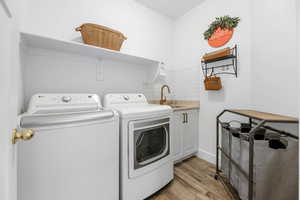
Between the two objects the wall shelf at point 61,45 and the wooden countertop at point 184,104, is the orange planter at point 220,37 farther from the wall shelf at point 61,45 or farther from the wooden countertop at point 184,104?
the wall shelf at point 61,45

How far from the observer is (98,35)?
1455 mm

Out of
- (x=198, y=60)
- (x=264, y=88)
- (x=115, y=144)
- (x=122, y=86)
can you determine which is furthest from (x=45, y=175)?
(x=198, y=60)

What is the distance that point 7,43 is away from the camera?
44cm

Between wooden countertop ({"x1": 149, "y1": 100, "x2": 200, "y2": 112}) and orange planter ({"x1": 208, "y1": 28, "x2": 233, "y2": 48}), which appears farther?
wooden countertop ({"x1": 149, "y1": 100, "x2": 200, "y2": 112})

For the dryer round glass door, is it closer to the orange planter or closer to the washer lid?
the washer lid

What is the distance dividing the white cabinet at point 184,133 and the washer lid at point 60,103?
1.14 meters

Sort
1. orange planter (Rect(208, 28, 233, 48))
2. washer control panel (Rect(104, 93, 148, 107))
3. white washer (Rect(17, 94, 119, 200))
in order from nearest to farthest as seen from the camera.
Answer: white washer (Rect(17, 94, 119, 200)) < washer control panel (Rect(104, 93, 148, 107)) < orange planter (Rect(208, 28, 233, 48))

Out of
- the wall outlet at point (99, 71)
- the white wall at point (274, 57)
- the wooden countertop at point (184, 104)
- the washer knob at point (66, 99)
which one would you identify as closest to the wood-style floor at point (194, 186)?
the wooden countertop at point (184, 104)

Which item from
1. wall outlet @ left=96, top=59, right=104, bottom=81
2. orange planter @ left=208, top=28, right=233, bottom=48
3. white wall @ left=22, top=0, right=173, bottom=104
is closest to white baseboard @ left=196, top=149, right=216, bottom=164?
white wall @ left=22, top=0, right=173, bottom=104

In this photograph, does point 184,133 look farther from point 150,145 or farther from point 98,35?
point 98,35

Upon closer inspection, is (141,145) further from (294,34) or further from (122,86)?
(294,34)

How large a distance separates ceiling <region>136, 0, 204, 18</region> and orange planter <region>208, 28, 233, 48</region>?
0.72m

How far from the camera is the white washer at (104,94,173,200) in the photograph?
1.17 m

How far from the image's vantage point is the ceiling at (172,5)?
7.14ft
